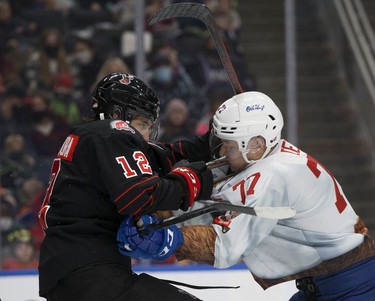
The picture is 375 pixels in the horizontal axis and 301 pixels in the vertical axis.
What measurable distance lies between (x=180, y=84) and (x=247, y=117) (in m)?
2.62

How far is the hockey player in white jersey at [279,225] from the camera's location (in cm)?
283

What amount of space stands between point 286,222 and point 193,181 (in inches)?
13.3

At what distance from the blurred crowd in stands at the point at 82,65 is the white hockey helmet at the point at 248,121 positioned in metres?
2.40

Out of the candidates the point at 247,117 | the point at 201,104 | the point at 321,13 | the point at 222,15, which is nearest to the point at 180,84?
the point at 201,104

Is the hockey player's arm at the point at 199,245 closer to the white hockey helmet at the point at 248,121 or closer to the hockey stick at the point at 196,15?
the white hockey helmet at the point at 248,121

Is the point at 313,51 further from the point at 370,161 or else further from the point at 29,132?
the point at 29,132

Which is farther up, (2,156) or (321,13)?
(321,13)

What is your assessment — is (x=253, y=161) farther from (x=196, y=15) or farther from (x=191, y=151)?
(x=196, y=15)

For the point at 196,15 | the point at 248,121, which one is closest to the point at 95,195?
the point at 248,121

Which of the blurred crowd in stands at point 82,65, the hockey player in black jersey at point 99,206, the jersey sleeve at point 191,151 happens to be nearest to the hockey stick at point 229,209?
the hockey player in black jersey at point 99,206

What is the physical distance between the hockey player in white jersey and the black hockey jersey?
21cm

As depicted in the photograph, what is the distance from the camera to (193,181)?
2850mm

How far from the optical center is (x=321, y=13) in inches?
234

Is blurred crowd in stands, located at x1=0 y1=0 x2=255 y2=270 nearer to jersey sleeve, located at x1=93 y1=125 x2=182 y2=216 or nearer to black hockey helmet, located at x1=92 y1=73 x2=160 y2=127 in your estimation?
black hockey helmet, located at x1=92 y1=73 x2=160 y2=127
